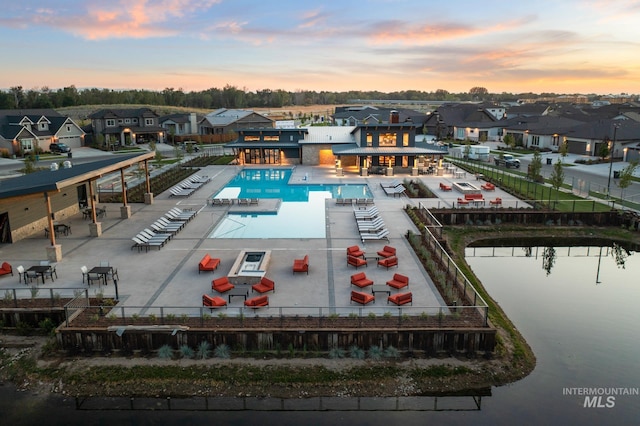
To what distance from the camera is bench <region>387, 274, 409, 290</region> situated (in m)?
18.4

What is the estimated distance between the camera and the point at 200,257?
2281 cm

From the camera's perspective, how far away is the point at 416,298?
58.3 feet

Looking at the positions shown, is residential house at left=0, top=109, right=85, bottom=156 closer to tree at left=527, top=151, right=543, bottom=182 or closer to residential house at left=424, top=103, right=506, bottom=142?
residential house at left=424, top=103, right=506, bottom=142

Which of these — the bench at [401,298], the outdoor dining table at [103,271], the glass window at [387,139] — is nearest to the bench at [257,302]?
the bench at [401,298]

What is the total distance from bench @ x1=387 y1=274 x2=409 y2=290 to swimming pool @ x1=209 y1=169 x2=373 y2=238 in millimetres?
8188

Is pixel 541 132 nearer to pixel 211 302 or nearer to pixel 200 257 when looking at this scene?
pixel 200 257

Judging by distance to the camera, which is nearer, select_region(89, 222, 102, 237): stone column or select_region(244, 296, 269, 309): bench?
select_region(244, 296, 269, 309): bench

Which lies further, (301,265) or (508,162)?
(508,162)

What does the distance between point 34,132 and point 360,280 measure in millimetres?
66834

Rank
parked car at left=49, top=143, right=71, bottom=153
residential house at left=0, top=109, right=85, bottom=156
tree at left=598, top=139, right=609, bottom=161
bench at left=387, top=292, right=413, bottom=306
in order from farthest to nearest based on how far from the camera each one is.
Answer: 1. parked car at left=49, top=143, right=71, bottom=153
2. residential house at left=0, top=109, right=85, bottom=156
3. tree at left=598, top=139, right=609, bottom=161
4. bench at left=387, top=292, right=413, bottom=306

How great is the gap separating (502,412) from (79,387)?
12.1m

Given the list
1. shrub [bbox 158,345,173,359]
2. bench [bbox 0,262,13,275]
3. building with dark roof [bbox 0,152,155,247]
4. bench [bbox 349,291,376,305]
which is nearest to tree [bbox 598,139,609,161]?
bench [bbox 349,291,376,305]

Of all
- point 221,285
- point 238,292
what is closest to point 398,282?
point 238,292

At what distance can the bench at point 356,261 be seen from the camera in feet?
68.6
